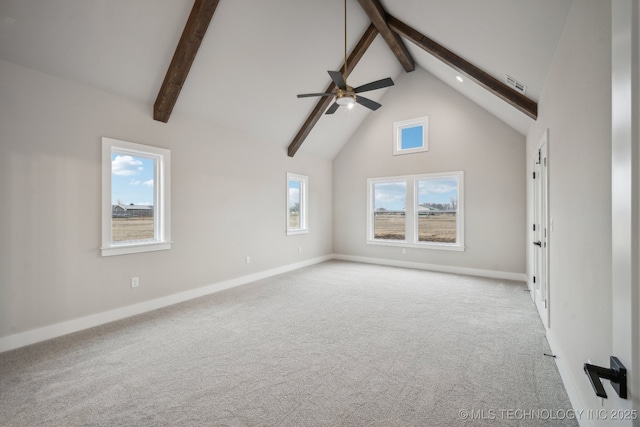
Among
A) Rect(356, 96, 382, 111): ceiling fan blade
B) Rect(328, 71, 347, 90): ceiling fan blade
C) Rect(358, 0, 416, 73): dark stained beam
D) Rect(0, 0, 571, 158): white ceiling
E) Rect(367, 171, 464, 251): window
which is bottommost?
Rect(367, 171, 464, 251): window

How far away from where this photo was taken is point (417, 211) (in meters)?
6.78

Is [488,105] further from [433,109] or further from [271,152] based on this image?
[271,152]

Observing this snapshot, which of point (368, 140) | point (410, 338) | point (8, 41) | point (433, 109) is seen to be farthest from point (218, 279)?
point (433, 109)

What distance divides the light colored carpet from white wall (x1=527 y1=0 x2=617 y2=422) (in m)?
0.50

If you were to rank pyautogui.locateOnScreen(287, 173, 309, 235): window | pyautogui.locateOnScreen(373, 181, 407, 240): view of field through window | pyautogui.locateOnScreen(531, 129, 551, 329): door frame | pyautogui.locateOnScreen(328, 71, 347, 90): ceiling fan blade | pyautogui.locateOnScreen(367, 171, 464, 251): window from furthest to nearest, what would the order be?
pyautogui.locateOnScreen(373, 181, 407, 240): view of field through window < pyautogui.locateOnScreen(287, 173, 309, 235): window < pyautogui.locateOnScreen(367, 171, 464, 251): window < pyautogui.locateOnScreen(328, 71, 347, 90): ceiling fan blade < pyautogui.locateOnScreen(531, 129, 551, 329): door frame

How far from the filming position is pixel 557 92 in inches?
107

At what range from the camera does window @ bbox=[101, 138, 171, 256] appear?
364 cm

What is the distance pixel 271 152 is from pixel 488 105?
166 inches

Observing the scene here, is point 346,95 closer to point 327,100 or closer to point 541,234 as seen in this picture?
point 327,100

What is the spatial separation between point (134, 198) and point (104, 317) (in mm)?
1529

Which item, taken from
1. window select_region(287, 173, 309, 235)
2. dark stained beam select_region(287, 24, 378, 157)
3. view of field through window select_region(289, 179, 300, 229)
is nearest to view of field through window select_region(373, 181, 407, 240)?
window select_region(287, 173, 309, 235)

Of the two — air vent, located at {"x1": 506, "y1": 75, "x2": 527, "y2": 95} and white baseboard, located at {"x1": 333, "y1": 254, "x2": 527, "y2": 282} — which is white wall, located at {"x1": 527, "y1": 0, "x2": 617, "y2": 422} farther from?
white baseboard, located at {"x1": 333, "y1": 254, "x2": 527, "y2": 282}

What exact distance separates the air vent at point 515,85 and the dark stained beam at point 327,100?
91.8 inches

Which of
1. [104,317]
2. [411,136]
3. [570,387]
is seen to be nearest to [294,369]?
[570,387]
